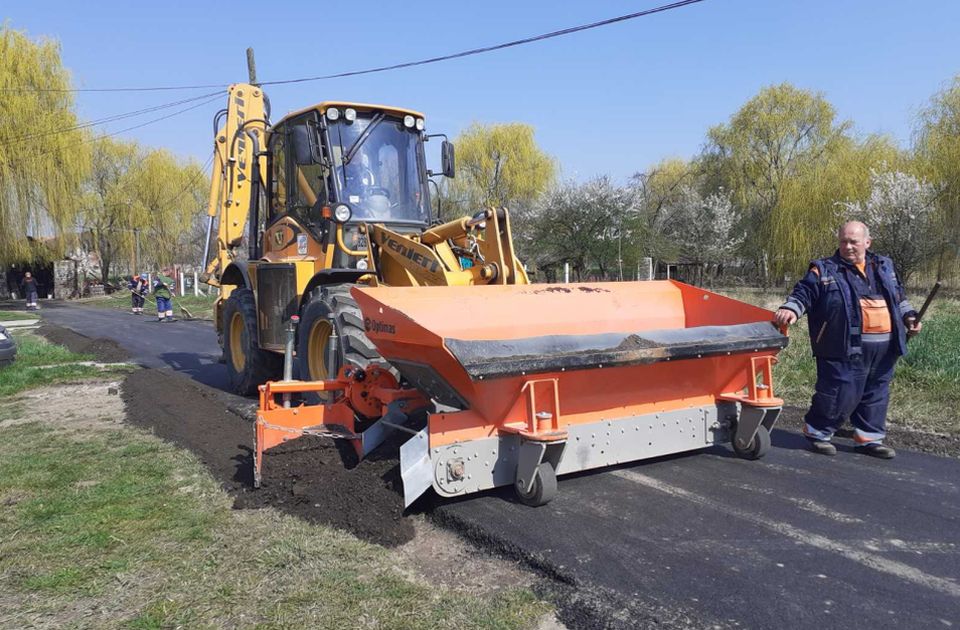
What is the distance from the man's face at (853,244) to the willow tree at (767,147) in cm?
2259

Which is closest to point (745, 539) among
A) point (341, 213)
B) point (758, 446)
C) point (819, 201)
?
point (758, 446)

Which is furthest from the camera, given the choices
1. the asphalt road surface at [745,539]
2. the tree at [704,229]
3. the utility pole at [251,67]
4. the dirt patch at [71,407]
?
the tree at [704,229]

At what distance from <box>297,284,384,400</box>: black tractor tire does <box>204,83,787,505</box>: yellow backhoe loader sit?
2cm

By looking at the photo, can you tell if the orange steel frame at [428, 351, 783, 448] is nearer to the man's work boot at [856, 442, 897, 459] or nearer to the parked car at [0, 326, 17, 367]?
the man's work boot at [856, 442, 897, 459]

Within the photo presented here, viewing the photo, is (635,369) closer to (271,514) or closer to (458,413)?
(458,413)

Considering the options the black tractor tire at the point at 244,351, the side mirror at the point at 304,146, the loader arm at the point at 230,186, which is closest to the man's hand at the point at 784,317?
the side mirror at the point at 304,146

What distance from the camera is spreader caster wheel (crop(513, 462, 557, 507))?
4.06 meters

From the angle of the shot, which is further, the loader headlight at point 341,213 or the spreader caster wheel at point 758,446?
the loader headlight at point 341,213

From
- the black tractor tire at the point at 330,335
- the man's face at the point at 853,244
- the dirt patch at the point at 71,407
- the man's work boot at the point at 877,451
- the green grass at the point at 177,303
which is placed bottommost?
the man's work boot at the point at 877,451

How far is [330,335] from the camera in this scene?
6.21 meters

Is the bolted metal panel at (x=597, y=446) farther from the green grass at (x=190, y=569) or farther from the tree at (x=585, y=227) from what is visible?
the tree at (x=585, y=227)

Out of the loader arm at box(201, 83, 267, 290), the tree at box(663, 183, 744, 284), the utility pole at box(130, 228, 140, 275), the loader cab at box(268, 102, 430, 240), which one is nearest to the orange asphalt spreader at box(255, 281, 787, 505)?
the loader cab at box(268, 102, 430, 240)

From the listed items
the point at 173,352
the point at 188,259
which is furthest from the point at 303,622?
the point at 188,259

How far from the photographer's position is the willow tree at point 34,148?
2609 centimetres
